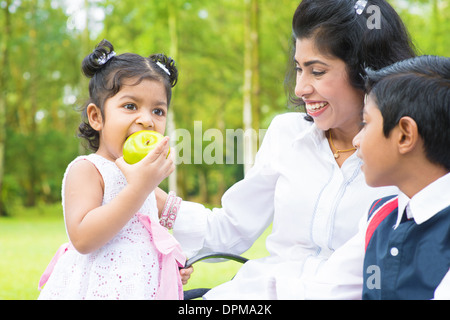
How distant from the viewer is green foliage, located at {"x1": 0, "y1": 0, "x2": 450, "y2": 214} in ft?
50.6

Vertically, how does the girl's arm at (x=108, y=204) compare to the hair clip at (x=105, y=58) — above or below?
below

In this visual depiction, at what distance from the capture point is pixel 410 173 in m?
1.64

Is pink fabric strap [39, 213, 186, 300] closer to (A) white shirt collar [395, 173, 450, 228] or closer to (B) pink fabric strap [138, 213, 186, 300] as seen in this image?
(B) pink fabric strap [138, 213, 186, 300]

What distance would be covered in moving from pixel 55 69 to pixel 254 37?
9.00 metres

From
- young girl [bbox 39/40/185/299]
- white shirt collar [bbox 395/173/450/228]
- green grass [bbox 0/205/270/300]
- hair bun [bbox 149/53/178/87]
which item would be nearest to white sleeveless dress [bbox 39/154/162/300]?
young girl [bbox 39/40/185/299]

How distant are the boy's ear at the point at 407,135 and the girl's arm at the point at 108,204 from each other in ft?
2.67

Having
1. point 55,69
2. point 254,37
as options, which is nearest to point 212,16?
point 55,69

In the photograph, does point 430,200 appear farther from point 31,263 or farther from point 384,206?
point 31,263

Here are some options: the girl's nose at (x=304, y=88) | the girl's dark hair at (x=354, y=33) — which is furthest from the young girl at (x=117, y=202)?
the girl's dark hair at (x=354, y=33)

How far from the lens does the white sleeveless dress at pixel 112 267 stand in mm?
1875

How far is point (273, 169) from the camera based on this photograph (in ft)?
7.77

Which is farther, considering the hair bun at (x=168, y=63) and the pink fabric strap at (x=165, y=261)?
the hair bun at (x=168, y=63)

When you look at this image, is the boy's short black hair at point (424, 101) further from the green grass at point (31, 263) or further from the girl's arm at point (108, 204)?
the green grass at point (31, 263)
